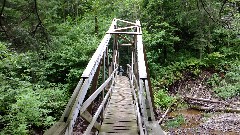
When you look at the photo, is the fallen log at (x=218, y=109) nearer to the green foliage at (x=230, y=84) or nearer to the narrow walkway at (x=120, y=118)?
the green foliage at (x=230, y=84)

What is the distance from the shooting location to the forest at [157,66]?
1018 cm

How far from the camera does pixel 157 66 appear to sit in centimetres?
1770

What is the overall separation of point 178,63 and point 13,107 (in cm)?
1128

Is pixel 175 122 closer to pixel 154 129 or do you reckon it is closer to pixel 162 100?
pixel 162 100

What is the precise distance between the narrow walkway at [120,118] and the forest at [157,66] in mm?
3220

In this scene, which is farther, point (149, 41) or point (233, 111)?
point (149, 41)

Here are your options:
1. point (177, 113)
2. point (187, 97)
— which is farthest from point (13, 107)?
point (187, 97)

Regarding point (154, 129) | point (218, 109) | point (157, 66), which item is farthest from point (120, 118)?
point (157, 66)

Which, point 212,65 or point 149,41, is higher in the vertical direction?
point 149,41

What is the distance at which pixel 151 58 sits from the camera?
707 inches

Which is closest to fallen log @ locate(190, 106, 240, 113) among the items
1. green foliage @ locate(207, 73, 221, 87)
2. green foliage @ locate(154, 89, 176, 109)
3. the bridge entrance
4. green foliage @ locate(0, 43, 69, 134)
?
green foliage @ locate(154, 89, 176, 109)

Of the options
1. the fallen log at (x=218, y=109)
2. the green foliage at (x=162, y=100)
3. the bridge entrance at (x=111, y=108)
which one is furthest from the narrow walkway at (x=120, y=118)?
the fallen log at (x=218, y=109)

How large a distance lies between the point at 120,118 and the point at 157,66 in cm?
1257

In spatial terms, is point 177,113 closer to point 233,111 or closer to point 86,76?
point 233,111
